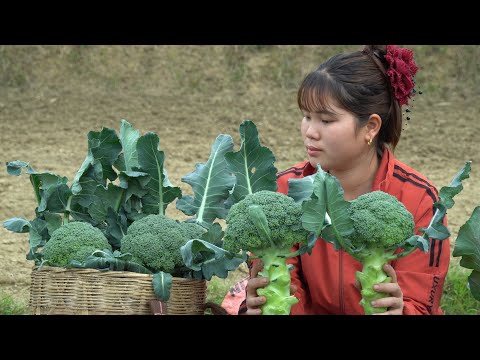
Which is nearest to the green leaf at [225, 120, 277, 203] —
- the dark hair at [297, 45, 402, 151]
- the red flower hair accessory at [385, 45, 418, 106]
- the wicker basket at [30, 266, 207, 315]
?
the dark hair at [297, 45, 402, 151]

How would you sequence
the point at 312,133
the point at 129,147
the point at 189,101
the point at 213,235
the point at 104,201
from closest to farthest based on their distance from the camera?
the point at 213,235
the point at 312,133
the point at 104,201
the point at 129,147
the point at 189,101

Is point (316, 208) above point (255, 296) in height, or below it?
above

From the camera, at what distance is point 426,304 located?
3002 millimetres

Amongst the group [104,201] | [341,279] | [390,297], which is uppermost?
[104,201]

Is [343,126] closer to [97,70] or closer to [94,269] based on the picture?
[94,269]

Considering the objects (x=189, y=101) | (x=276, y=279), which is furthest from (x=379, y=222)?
(x=189, y=101)

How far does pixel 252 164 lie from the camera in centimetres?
309

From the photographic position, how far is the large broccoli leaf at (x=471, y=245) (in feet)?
9.34

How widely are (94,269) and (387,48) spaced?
1.43 metres

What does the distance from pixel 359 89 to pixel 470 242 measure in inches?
28.1

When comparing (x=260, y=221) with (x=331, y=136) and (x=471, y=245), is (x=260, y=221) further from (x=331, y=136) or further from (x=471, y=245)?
(x=471, y=245)

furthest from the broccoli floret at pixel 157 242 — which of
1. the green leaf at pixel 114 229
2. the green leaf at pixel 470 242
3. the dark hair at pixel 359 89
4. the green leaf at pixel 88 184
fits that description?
the green leaf at pixel 470 242

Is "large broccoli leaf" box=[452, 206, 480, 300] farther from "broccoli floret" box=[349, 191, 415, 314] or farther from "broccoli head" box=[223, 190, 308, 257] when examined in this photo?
"broccoli head" box=[223, 190, 308, 257]

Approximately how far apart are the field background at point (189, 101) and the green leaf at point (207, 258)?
4.20 meters
